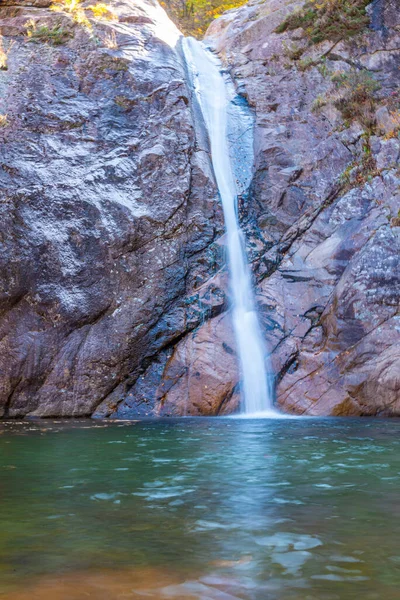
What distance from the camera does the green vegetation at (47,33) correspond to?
563 inches

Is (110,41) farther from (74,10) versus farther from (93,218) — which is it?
(93,218)

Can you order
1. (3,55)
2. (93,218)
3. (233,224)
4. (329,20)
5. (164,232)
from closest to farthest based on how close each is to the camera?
(93,218) → (164,232) → (233,224) → (3,55) → (329,20)

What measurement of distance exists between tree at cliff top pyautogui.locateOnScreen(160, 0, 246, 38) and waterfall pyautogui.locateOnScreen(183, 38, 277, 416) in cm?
1145

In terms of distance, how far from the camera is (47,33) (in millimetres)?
14383

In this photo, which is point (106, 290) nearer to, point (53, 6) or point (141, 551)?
point (53, 6)

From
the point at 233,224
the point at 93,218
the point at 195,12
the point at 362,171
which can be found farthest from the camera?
the point at 195,12

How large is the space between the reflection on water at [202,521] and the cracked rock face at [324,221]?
4.24 metres

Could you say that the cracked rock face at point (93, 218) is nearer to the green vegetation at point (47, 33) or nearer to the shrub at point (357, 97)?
the green vegetation at point (47, 33)

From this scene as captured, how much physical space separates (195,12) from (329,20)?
14.9m

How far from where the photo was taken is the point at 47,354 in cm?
1135

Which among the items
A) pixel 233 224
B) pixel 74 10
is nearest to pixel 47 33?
pixel 74 10

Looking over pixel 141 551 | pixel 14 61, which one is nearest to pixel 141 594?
pixel 141 551

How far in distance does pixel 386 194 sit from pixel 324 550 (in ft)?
35.9

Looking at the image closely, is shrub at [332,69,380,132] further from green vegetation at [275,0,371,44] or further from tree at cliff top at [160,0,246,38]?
tree at cliff top at [160,0,246,38]
